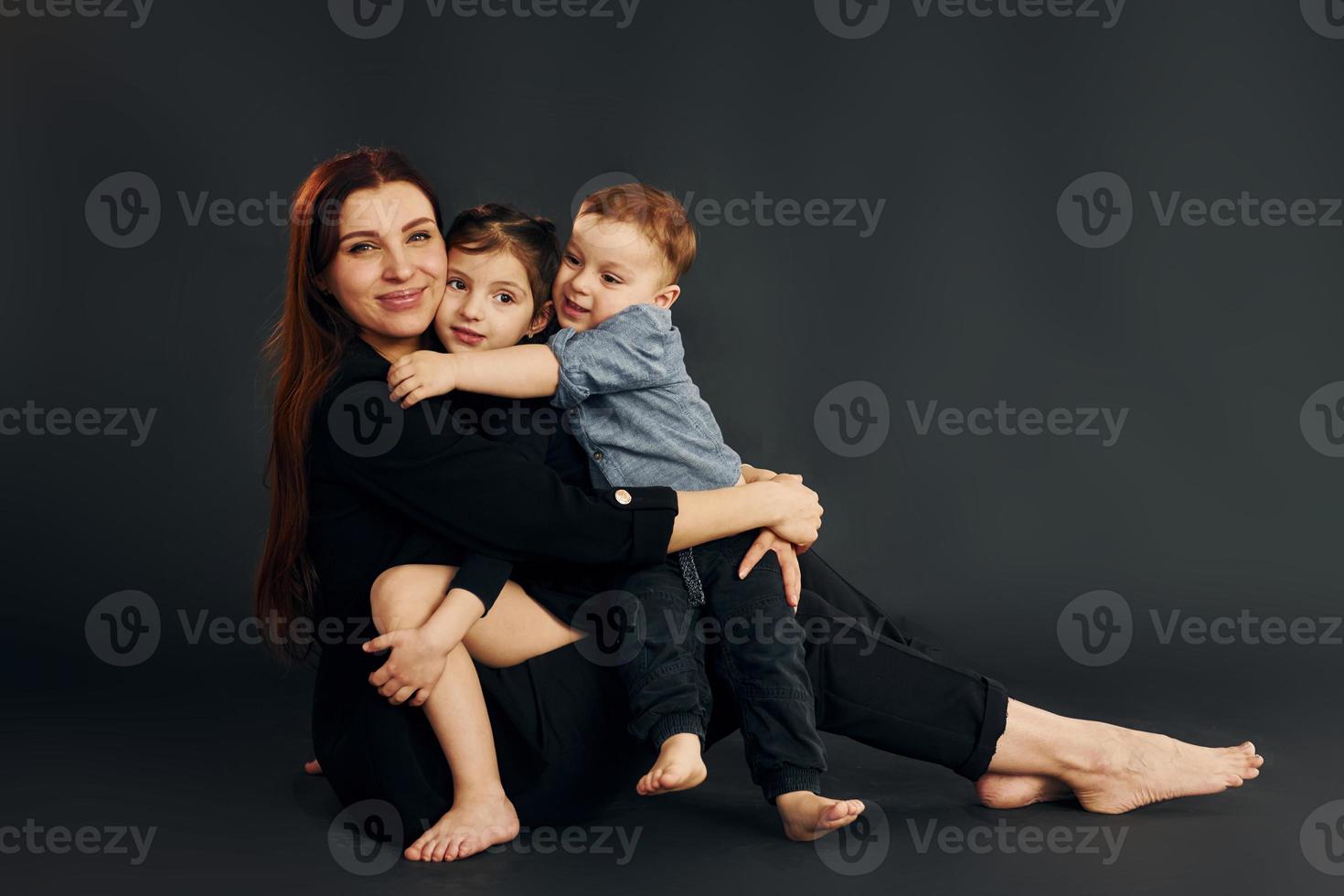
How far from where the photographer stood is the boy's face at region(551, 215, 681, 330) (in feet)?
10.0

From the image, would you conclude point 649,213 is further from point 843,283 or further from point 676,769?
point 843,283

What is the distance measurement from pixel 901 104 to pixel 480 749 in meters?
2.70

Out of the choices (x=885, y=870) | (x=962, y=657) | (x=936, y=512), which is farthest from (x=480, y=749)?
(x=936, y=512)

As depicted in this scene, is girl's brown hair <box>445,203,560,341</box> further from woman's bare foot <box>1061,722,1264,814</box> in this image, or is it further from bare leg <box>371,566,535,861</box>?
woman's bare foot <box>1061,722,1264,814</box>

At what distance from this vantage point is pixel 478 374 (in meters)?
2.85

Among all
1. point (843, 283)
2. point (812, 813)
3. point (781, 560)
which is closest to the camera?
point (812, 813)

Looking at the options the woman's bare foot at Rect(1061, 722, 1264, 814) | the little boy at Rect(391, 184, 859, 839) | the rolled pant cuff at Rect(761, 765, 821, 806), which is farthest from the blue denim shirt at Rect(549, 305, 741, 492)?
the woman's bare foot at Rect(1061, 722, 1264, 814)

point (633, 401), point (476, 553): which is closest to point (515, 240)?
point (633, 401)

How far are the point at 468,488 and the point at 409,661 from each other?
329 mm

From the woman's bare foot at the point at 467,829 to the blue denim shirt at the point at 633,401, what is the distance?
2.17 ft

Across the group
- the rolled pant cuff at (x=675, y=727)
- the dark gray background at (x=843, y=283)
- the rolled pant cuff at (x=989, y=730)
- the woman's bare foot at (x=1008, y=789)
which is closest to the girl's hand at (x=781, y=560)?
the rolled pant cuff at (x=675, y=727)

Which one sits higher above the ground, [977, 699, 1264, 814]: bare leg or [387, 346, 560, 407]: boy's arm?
[387, 346, 560, 407]: boy's arm

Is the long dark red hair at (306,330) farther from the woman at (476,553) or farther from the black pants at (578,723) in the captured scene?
the black pants at (578,723)

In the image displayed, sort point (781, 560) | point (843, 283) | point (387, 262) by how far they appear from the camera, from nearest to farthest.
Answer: point (387, 262)
point (781, 560)
point (843, 283)
